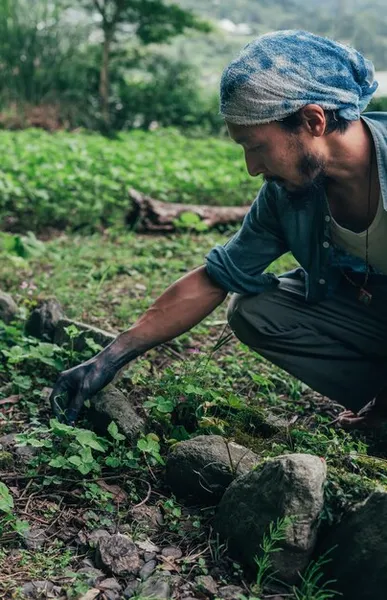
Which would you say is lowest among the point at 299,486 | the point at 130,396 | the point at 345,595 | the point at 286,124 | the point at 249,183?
the point at 249,183

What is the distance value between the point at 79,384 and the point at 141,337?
0.27 metres

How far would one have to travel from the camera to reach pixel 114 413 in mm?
2682

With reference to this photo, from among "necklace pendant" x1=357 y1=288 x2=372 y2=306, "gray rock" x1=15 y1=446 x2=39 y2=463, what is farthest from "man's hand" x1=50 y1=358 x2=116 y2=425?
"necklace pendant" x1=357 y1=288 x2=372 y2=306

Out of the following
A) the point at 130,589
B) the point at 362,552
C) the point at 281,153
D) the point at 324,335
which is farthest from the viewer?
the point at 324,335

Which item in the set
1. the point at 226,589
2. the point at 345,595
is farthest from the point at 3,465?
the point at 345,595

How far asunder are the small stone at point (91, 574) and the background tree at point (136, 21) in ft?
33.8

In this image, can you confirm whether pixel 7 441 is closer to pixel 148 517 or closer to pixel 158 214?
pixel 148 517

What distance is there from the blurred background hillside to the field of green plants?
5826mm

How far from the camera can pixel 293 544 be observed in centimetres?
197

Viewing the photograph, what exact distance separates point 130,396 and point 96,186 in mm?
3073

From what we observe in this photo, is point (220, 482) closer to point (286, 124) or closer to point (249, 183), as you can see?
point (286, 124)

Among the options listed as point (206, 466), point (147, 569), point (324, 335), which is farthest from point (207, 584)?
point (324, 335)

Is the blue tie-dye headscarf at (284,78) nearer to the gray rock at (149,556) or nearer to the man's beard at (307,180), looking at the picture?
the man's beard at (307,180)

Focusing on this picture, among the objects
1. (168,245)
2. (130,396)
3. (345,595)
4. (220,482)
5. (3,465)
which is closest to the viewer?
(345,595)
